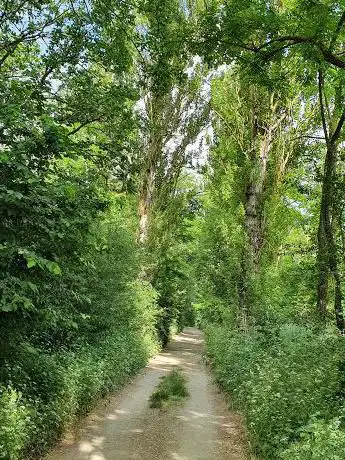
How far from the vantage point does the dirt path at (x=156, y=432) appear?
7.32m

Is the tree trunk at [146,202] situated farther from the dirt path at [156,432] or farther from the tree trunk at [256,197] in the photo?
the dirt path at [156,432]

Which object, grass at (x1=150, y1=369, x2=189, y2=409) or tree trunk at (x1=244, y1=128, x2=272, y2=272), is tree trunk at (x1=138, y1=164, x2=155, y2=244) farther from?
grass at (x1=150, y1=369, x2=189, y2=409)

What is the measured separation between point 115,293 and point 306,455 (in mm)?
10668

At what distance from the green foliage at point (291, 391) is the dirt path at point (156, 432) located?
59cm

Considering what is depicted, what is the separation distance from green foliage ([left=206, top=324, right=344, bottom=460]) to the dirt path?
1.95 feet

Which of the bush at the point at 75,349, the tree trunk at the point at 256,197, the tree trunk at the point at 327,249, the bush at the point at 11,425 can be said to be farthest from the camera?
the tree trunk at the point at 256,197

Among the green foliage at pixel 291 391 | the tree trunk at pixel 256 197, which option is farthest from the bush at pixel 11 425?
the tree trunk at pixel 256 197

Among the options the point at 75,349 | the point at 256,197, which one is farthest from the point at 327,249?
the point at 75,349

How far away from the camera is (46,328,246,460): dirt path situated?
7324 mm

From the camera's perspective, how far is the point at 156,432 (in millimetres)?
8672

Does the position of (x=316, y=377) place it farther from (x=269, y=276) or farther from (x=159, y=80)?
(x=269, y=276)

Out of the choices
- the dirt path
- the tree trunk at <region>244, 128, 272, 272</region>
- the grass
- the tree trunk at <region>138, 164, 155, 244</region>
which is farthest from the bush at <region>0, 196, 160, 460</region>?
the tree trunk at <region>244, 128, 272, 272</region>

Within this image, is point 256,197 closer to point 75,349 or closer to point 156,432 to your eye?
point 75,349

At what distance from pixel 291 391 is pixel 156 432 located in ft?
10.0
